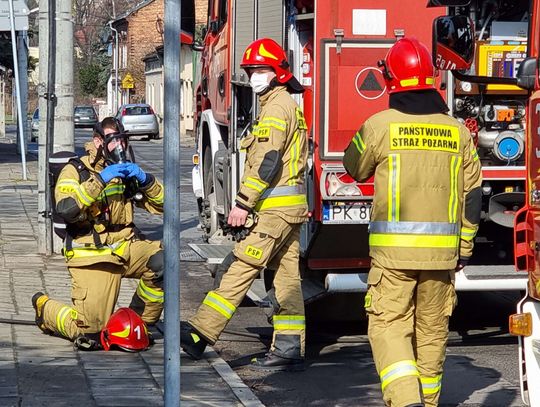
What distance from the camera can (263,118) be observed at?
300 inches

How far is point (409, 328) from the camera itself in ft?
18.6

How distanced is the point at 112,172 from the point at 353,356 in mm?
2015

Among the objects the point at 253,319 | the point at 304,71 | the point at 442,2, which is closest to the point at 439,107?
the point at 442,2

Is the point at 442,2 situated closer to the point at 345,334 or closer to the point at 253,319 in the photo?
the point at 345,334

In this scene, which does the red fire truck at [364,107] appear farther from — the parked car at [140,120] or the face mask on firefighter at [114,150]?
the parked car at [140,120]

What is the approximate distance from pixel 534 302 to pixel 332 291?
8.40 feet

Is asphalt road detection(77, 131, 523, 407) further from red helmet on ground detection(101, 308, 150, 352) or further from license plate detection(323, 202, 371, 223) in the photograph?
license plate detection(323, 202, 371, 223)

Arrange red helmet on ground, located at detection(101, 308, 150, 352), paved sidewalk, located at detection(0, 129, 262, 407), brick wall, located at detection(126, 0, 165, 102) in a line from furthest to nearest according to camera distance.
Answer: brick wall, located at detection(126, 0, 165, 102), red helmet on ground, located at detection(101, 308, 150, 352), paved sidewalk, located at detection(0, 129, 262, 407)

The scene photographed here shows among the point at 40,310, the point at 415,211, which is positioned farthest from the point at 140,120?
the point at 415,211

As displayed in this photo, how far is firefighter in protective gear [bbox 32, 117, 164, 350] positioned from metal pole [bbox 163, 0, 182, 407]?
3.40 metres

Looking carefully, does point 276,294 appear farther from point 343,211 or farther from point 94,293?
point 94,293

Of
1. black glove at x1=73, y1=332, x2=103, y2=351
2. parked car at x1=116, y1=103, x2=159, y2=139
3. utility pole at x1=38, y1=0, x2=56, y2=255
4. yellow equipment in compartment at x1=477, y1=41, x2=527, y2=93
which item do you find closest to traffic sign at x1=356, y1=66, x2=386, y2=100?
yellow equipment in compartment at x1=477, y1=41, x2=527, y2=93

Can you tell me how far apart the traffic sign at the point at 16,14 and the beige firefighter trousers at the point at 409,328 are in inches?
570

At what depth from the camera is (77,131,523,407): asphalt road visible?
22.6 ft
